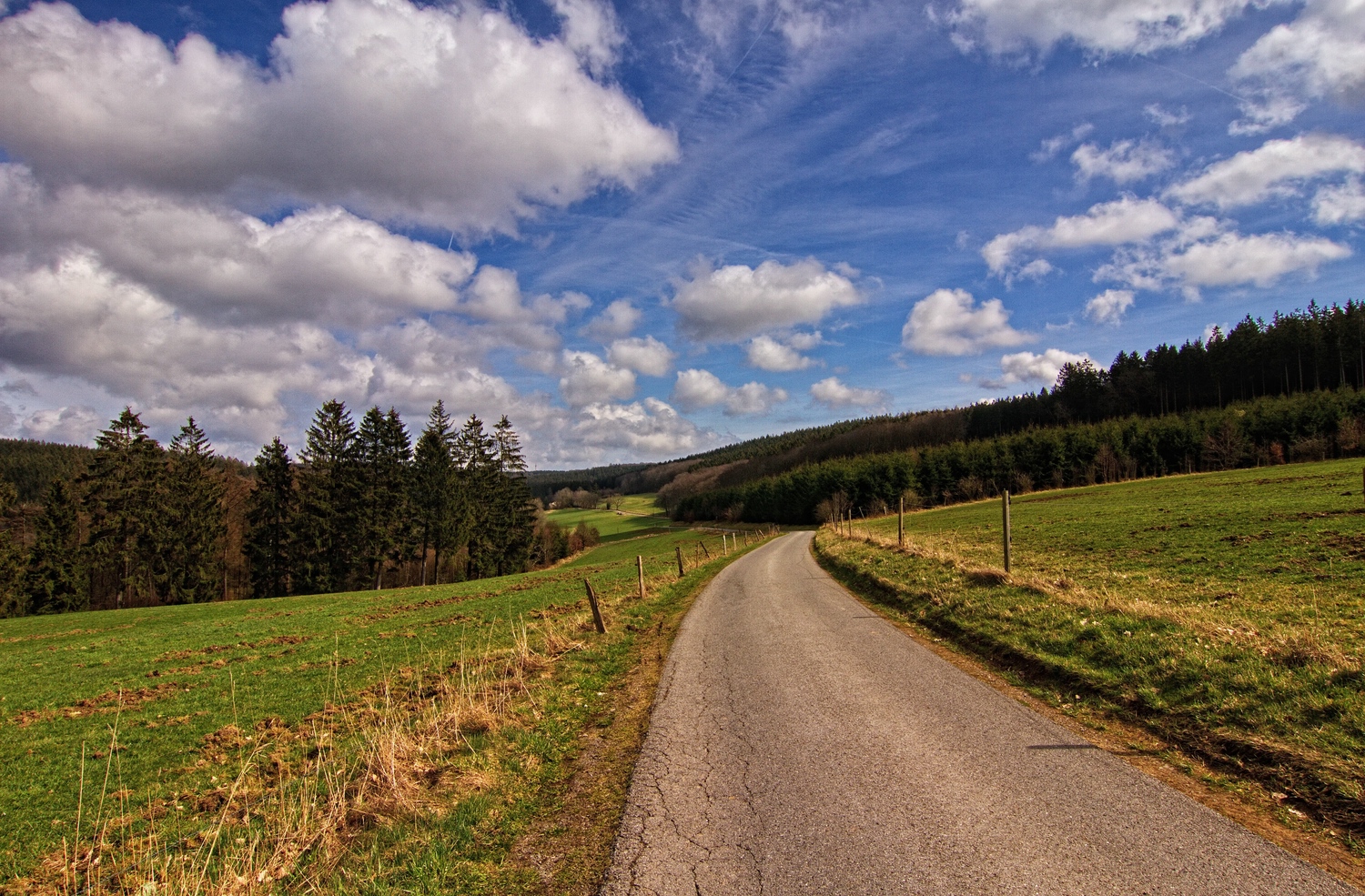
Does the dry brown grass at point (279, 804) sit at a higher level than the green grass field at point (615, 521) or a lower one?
higher

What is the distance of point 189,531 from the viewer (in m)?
43.8

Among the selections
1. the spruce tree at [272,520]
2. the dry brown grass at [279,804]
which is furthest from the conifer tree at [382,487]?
the dry brown grass at [279,804]

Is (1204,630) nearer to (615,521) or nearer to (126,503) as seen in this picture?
(126,503)

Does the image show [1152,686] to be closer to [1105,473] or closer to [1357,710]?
[1357,710]

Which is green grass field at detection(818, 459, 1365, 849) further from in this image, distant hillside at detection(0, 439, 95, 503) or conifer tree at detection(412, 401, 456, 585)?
distant hillside at detection(0, 439, 95, 503)

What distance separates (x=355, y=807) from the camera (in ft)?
18.6

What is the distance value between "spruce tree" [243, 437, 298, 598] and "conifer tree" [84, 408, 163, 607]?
19.0 feet

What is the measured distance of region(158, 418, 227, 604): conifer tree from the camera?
43.2 m

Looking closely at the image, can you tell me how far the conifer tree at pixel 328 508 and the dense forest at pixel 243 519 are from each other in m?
0.09

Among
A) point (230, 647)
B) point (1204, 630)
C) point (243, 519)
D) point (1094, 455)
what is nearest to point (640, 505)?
point (1094, 455)

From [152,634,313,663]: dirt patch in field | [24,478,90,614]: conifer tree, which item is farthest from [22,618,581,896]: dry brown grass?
[24,478,90,614]: conifer tree

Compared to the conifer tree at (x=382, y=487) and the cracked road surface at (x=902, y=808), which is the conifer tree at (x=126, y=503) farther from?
the cracked road surface at (x=902, y=808)

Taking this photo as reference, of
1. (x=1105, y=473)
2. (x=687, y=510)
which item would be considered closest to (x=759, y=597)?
(x=1105, y=473)

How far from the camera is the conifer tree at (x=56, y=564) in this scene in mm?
41531
